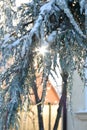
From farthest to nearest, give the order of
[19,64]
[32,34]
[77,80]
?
[77,80] < [19,64] < [32,34]

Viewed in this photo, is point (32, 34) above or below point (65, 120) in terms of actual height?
above

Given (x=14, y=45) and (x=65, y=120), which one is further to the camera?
(x=65, y=120)

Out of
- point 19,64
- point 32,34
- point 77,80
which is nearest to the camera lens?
point 32,34

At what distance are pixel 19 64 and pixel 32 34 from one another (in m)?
0.29

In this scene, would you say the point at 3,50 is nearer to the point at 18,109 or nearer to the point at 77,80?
the point at 18,109

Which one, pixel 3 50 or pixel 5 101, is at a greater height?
pixel 3 50

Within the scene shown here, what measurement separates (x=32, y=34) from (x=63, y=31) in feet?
0.73

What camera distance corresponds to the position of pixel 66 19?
105 inches

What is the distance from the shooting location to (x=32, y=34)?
99.0 inches

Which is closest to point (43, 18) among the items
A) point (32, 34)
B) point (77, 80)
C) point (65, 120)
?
point (32, 34)

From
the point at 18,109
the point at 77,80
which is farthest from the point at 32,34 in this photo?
the point at 77,80

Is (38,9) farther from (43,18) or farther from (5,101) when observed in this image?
(5,101)

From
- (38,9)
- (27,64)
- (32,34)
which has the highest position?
(38,9)

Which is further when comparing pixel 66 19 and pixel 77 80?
pixel 77 80
